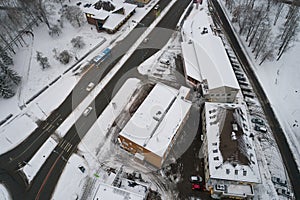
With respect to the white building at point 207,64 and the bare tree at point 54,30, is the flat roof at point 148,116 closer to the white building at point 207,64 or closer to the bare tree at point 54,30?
the white building at point 207,64

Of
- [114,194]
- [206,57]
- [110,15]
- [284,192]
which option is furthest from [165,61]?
[284,192]

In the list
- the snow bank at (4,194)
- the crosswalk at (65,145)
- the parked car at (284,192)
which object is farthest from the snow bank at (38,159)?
the parked car at (284,192)

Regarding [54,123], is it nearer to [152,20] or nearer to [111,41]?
[111,41]

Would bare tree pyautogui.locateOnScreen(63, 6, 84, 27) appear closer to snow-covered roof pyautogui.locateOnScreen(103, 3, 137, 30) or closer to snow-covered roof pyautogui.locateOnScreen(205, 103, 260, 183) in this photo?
snow-covered roof pyautogui.locateOnScreen(103, 3, 137, 30)

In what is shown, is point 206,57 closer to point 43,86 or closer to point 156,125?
point 156,125

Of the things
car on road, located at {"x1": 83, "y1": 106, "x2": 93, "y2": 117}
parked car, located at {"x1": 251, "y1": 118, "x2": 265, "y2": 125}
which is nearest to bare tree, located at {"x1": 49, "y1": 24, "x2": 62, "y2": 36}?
car on road, located at {"x1": 83, "y1": 106, "x2": 93, "y2": 117}

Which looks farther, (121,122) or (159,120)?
(121,122)

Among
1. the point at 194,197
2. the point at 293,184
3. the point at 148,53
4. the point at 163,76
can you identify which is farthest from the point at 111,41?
the point at 293,184

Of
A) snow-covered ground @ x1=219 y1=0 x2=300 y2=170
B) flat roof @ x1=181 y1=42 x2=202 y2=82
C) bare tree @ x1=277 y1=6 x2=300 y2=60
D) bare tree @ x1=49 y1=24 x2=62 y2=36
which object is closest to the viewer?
snow-covered ground @ x1=219 y1=0 x2=300 y2=170
